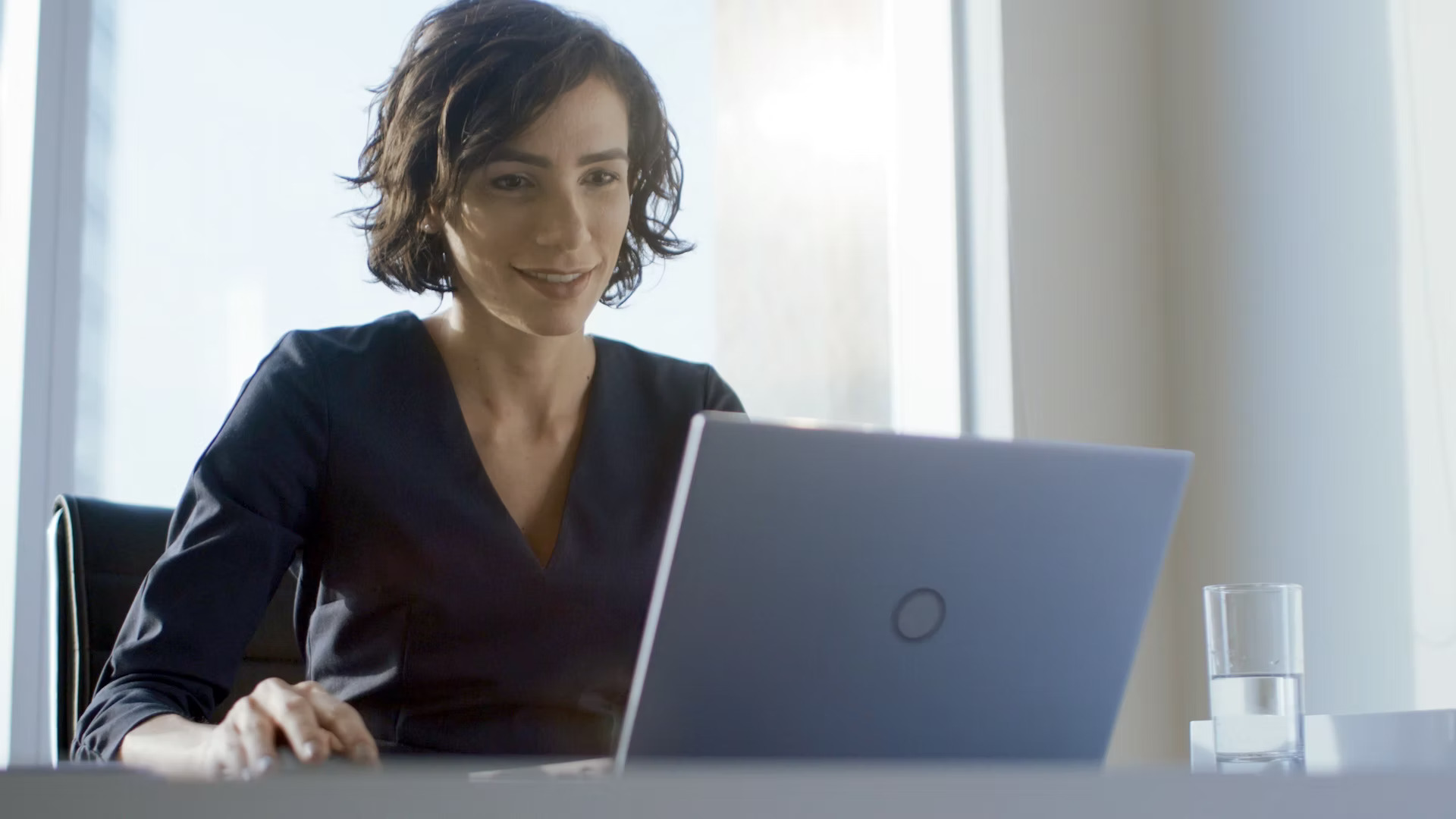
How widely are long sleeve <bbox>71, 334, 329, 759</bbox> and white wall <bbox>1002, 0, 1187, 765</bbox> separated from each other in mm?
1507

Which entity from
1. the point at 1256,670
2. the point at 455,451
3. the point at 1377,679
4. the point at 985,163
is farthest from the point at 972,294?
the point at 1256,670

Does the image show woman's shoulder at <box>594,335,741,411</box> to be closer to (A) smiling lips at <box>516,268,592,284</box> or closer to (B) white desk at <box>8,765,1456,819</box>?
(A) smiling lips at <box>516,268,592,284</box>

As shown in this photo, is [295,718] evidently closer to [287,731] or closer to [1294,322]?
[287,731]

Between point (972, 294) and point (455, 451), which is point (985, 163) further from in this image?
point (455, 451)

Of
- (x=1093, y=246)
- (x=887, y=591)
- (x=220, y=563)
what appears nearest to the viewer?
(x=887, y=591)

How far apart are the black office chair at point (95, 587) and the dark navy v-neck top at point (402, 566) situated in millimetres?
52

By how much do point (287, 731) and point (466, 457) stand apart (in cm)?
58

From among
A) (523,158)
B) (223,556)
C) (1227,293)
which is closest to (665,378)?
(523,158)

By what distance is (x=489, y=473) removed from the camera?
1324 mm

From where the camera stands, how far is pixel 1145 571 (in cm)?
82

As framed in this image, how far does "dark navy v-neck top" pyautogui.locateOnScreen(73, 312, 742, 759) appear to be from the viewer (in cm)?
118

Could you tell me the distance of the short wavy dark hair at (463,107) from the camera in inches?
54.7

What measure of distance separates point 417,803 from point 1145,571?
61 centimetres

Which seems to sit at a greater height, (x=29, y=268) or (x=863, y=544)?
(x=29, y=268)
